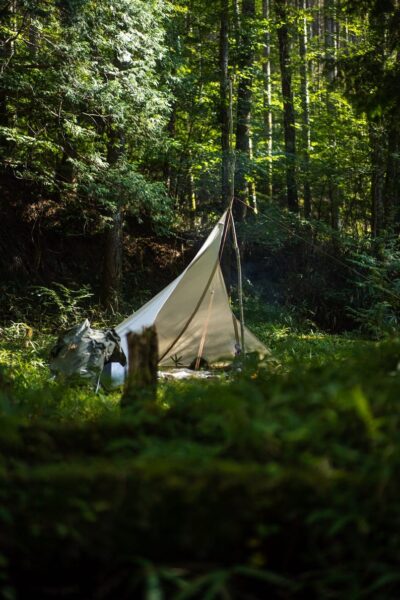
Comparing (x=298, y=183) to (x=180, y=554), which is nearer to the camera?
(x=180, y=554)

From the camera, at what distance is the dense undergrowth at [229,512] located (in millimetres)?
1420

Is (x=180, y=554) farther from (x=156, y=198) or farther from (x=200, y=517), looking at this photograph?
(x=156, y=198)

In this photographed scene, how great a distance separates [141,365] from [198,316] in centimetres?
483

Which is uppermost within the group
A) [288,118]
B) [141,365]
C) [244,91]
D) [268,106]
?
[268,106]

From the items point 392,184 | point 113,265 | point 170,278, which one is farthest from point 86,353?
point 392,184

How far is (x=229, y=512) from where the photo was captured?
1.42 metres

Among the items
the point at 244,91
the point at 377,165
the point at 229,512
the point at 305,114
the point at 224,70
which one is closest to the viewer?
the point at 229,512

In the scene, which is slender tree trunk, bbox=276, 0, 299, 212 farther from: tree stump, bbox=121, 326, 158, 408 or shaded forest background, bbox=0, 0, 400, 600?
tree stump, bbox=121, 326, 158, 408

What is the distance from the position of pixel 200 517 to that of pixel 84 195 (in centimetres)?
893

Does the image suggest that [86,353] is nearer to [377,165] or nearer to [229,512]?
[229,512]

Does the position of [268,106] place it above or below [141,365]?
above

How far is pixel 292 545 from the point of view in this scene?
155cm

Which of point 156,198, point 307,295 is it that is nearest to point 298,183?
point 307,295

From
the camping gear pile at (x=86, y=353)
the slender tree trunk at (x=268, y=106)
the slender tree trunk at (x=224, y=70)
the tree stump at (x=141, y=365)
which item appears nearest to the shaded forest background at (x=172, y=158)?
the slender tree trunk at (x=224, y=70)
